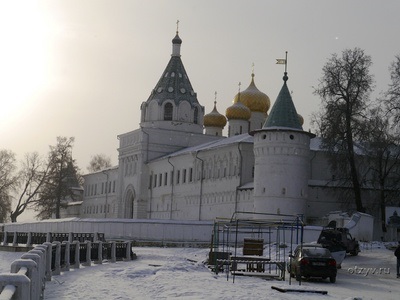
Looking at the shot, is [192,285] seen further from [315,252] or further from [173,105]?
[173,105]

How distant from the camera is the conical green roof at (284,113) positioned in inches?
1563

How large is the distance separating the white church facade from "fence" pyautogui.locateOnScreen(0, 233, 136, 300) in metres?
13.6

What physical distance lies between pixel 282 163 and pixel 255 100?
2341cm

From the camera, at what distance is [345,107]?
37.4m

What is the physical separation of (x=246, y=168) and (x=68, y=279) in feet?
96.3

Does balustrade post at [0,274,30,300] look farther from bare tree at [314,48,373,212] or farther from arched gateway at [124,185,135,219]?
arched gateway at [124,185,135,219]

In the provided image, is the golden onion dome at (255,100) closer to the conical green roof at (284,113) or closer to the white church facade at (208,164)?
the white church facade at (208,164)

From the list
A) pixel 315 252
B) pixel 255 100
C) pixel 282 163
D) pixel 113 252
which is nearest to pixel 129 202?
pixel 255 100

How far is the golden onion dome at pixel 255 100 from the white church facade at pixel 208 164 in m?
0.09

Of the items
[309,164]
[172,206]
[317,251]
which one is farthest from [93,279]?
[172,206]

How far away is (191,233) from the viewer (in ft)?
121

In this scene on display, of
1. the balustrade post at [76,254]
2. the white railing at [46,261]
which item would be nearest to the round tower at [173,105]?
the white railing at [46,261]

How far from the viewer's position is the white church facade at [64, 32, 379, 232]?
130 ft

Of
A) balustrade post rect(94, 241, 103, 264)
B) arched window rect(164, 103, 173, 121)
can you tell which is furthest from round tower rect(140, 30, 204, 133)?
balustrade post rect(94, 241, 103, 264)
